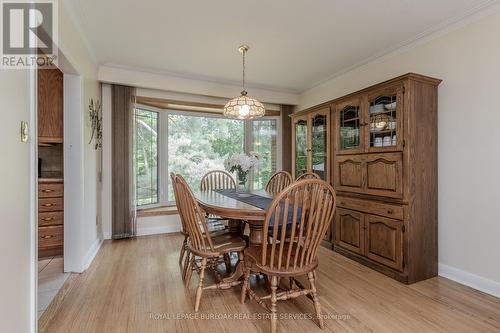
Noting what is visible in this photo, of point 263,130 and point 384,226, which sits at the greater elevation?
point 263,130

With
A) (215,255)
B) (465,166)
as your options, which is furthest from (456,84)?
(215,255)

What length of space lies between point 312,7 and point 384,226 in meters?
2.11

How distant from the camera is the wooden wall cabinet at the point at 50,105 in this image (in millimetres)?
2779

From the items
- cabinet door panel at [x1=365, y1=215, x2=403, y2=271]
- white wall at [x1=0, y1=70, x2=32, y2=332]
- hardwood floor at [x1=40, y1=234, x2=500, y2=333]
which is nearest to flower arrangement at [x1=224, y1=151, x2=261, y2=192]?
hardwood floor at [x1=40, y1=234, x2=500, y2=333]

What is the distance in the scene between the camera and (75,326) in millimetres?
1714

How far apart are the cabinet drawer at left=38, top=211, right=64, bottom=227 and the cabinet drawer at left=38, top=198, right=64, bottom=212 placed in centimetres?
5

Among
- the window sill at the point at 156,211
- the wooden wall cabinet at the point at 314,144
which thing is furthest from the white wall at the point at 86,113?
the wooden wall cabinet at the point at 314,144

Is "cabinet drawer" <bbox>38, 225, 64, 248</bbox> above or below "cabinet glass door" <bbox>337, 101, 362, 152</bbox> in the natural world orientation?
below

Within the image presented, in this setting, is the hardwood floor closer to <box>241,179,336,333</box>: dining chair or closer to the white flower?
<box>241,179,336,333</box>: dining chair

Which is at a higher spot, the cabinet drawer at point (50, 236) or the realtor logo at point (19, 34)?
the realtor logo at point (19, 34)

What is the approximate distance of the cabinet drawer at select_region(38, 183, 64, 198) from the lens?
2.89 metres

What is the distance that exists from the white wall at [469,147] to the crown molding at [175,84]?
2340mm

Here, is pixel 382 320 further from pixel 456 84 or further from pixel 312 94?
pixel 312 94

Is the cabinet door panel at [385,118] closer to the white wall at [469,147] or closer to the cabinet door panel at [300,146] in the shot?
the white wall at [469,147]
